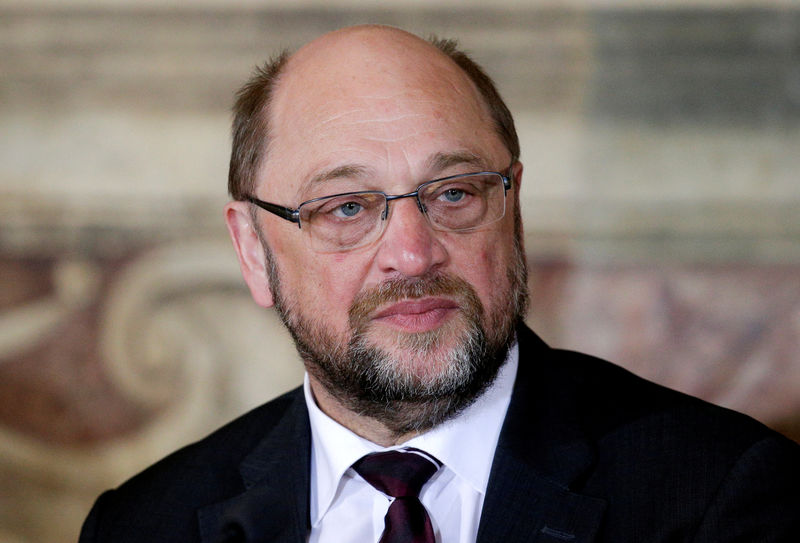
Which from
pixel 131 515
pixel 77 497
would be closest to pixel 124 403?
pixel 77 497

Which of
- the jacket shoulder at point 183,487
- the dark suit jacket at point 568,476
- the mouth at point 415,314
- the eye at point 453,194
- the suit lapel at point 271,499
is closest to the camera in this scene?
the dark suit jacket at point 568,476

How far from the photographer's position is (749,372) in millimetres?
3529

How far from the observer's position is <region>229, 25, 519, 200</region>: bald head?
2496 millimetres

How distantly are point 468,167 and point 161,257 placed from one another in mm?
1585

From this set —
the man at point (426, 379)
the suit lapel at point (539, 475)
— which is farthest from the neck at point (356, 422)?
the suit lapel at point (539, 475)

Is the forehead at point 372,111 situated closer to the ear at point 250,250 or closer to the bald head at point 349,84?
the bald head at point 349,84

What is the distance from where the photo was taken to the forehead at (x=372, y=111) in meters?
2.41

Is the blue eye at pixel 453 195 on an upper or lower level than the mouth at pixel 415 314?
upper

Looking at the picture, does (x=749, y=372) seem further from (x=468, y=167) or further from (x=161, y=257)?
(x=161, y=257)

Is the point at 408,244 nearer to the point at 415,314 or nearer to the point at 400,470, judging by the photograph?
the point at 415,314

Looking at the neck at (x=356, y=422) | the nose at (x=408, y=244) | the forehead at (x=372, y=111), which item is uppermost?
the forehead at (x=372, y=111)

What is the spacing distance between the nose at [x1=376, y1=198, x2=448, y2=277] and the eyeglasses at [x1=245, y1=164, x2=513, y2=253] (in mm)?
19

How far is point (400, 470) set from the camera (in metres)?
2.42

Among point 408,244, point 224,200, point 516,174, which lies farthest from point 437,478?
point 224,200
